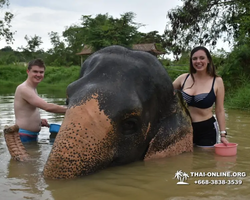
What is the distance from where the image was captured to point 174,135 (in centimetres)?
362

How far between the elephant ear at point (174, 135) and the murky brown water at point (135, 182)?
79mm

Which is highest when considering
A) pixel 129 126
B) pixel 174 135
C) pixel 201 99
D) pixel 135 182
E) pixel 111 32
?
pixel 111 32

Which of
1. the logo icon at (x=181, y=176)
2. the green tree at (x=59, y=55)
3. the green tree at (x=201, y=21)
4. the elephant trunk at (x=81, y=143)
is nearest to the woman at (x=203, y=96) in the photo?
the logo icon at (x=181, y=176)

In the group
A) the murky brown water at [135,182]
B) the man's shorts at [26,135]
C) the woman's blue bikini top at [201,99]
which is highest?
the woman's blue bikini top at [201,99]

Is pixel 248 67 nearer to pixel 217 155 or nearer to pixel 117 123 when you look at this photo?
pixel 217 155

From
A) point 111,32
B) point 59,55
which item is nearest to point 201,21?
point 111,32

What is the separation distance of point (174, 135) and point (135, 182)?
0.87 m

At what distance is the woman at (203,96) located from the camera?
4.13 meters

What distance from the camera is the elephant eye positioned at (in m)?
3.05

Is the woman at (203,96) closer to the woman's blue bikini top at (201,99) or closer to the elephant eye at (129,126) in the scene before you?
the woman's blue bikini top at (201,99)

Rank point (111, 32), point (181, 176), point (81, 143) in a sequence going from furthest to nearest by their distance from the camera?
point (111, 32), point (181, 176), point (81, 143)

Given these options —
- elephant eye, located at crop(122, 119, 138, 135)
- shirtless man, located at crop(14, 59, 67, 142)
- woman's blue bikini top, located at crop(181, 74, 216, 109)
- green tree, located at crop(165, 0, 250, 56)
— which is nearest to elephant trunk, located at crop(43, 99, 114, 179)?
elephant eye, located at crop(122, 119, 138, 135)

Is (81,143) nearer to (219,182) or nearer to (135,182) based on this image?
(135,182)

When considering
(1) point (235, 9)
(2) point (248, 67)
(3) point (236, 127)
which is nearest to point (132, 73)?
(3) point (236, 127)
